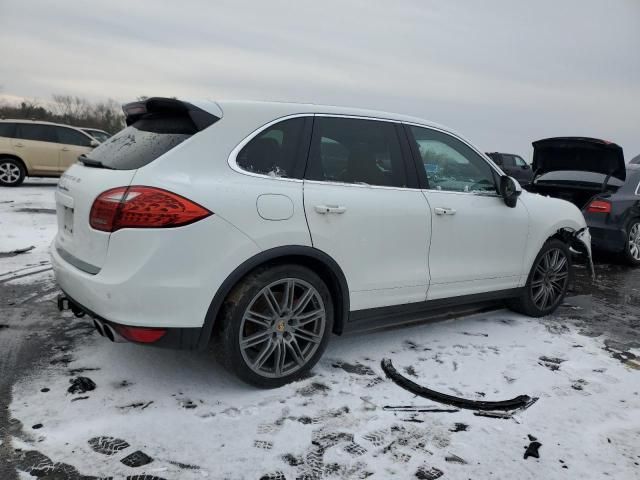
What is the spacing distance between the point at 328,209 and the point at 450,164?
137cm

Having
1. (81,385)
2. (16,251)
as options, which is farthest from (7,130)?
(81,385)

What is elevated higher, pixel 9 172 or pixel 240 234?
pixel 240 234

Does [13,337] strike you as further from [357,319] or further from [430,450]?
[430,450]

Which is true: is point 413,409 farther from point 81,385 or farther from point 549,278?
point 549,278

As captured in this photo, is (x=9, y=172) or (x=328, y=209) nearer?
(x=328, y=209)

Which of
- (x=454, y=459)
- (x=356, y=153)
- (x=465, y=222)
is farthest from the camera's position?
(x=465, y=222)

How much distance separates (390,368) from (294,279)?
102cm

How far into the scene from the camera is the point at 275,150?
3.16 m

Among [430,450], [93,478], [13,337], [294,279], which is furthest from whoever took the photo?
[13,337]

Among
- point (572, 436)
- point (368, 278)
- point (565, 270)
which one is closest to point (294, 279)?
point (368, 278)

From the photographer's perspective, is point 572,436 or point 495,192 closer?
point 572,436

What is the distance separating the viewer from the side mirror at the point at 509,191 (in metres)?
4.26

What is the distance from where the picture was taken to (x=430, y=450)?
265cm

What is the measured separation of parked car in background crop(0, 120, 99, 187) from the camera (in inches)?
541
